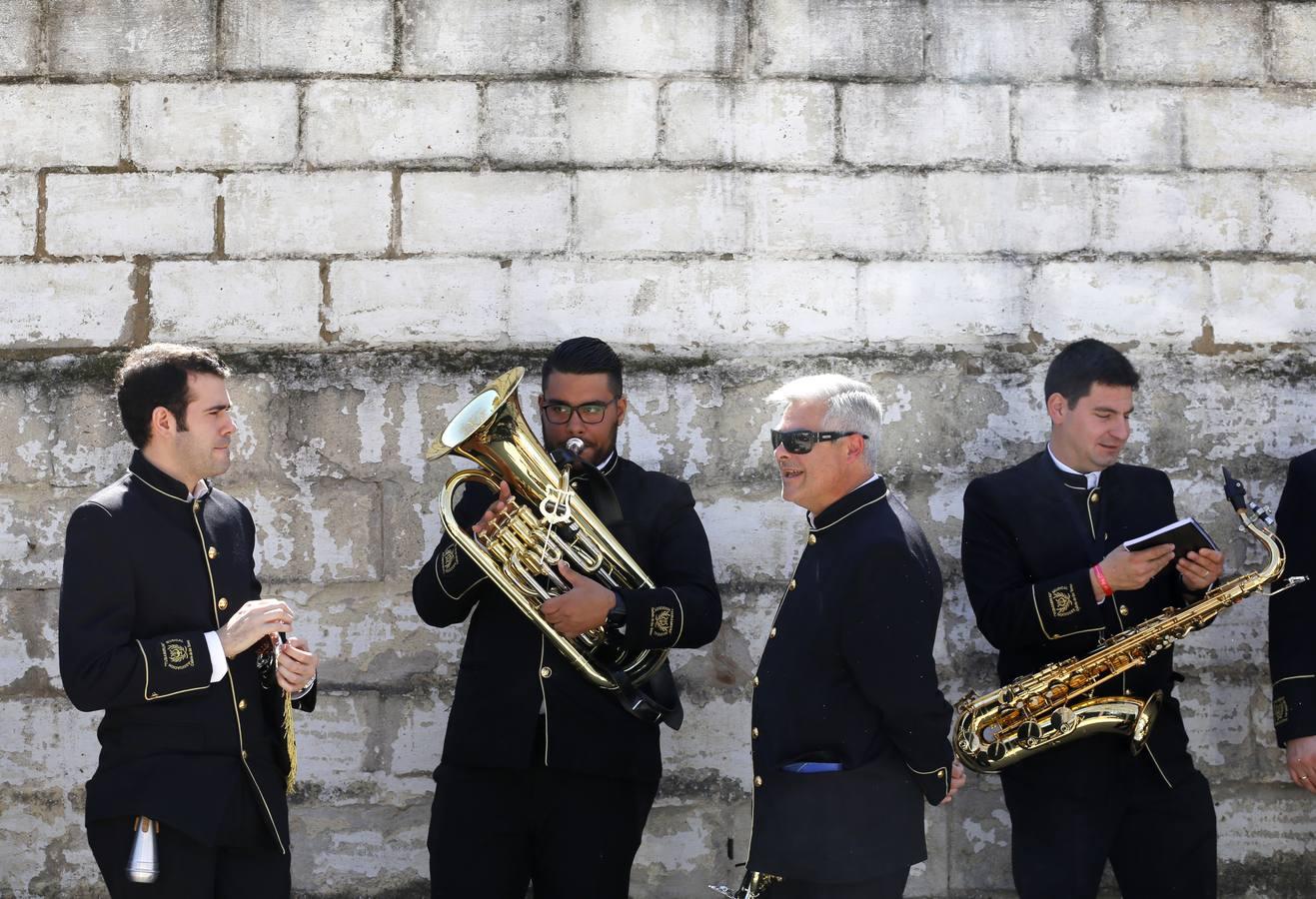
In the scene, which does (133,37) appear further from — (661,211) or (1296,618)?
(1296,618)

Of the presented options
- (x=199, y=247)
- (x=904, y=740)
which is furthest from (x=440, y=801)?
(x=199, y=247)

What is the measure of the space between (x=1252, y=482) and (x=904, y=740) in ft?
7.60

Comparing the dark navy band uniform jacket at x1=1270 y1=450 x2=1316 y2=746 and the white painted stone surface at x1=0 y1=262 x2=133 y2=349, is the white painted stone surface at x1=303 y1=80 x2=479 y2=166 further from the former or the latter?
the dark navy band uniform jacket at x1=1270 y1=450 x2=1316 y2=746

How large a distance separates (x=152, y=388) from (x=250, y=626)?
2.31ft

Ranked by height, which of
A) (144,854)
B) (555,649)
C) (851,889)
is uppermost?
(555,649)

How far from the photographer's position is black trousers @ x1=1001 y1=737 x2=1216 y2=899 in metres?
4.48

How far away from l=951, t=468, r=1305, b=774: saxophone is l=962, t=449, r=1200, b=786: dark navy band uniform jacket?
0.19 ft

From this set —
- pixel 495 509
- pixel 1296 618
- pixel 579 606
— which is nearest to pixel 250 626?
pixel 495 509

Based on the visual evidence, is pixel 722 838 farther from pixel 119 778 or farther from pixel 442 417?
pixel 119 778

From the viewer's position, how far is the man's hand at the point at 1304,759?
4.78 m

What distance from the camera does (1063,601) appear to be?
4.47 m

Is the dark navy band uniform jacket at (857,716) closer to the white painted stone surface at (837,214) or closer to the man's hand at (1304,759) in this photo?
the man's hand at (1304,759)

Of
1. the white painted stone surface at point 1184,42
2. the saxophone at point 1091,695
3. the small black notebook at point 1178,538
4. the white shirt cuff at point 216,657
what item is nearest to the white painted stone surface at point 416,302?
the white shirt cuff at point 216,657

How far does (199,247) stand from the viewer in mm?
5375
